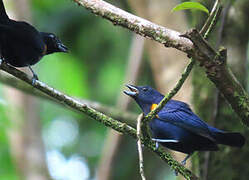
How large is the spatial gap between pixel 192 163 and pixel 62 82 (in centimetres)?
406

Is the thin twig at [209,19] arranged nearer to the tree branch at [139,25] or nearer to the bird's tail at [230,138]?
the tree branch at [139,25]

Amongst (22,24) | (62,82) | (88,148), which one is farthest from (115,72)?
(22,24)

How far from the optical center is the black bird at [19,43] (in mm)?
3541

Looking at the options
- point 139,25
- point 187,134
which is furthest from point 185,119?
point 139,25

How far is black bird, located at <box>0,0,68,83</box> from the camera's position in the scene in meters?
3.54

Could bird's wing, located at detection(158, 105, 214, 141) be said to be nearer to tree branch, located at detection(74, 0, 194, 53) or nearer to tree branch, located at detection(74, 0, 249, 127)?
tree branch, located at detection(74, 0, 249, 127)

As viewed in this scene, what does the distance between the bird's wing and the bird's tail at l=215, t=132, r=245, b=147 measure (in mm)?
101

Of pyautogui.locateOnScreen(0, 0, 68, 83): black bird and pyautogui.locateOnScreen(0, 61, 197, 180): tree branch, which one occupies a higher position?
pyautogui.locateOnScreen(0, 0, 68, 83): black bird

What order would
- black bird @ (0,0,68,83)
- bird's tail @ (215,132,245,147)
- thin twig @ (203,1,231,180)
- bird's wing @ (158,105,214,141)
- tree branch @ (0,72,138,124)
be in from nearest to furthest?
black bird @ (0,0,68,83) → bird's tail @ (215,132,245,147) → bird's wing @ (158,105,214,141) → thin twig @ (203,1,231,180) → tree branch @ (0,72,138,124)

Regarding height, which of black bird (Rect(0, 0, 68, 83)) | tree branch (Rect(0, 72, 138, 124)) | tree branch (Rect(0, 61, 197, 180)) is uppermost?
tree branch (Rect(0, 72, 138, 124))

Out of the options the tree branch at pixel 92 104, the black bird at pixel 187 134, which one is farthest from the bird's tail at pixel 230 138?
the tree branch at pixel 92 104

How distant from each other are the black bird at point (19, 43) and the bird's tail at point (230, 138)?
1.71 meters

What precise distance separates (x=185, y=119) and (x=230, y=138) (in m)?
0.44

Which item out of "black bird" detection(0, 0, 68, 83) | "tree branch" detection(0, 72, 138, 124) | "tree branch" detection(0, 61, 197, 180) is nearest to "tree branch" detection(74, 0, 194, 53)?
"tree branch" detection(0, 61, 197, 180)
